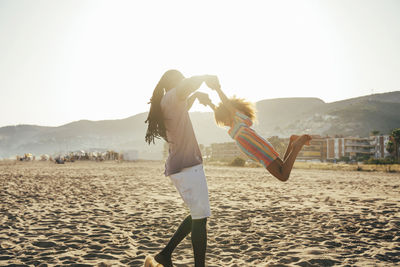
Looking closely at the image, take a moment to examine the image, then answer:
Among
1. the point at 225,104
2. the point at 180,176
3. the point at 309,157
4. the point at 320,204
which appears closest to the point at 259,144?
the point at 225,104

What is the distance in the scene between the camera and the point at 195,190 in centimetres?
267

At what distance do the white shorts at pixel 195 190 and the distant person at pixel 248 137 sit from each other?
0.61 metres

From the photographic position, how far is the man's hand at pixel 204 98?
2.96 meters

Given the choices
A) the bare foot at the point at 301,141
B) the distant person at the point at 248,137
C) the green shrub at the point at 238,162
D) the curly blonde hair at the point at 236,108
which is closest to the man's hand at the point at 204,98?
the distant person at the point at 248,137

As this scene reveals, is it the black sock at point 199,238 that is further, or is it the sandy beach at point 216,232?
the sandy beach at point 216,232

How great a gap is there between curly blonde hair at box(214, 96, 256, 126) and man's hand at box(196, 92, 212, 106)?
0.59ft

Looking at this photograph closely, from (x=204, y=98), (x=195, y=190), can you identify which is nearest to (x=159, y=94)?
(x=204, y=98)

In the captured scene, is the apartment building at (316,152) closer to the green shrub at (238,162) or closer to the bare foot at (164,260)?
the green shrub at (238,162)

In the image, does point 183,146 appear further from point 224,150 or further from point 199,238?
point 224,150

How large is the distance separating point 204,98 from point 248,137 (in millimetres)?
571

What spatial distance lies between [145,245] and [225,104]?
2.65 m

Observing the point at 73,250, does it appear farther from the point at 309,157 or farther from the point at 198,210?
the point at 309,157

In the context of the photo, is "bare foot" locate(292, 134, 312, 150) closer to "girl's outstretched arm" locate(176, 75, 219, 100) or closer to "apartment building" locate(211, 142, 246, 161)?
"girl's outstretched arm" locate(176, 75, 219, 100)

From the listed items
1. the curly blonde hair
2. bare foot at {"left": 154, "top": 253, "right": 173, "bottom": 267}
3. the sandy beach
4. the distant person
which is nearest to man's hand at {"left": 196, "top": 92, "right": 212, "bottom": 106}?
the distant person
